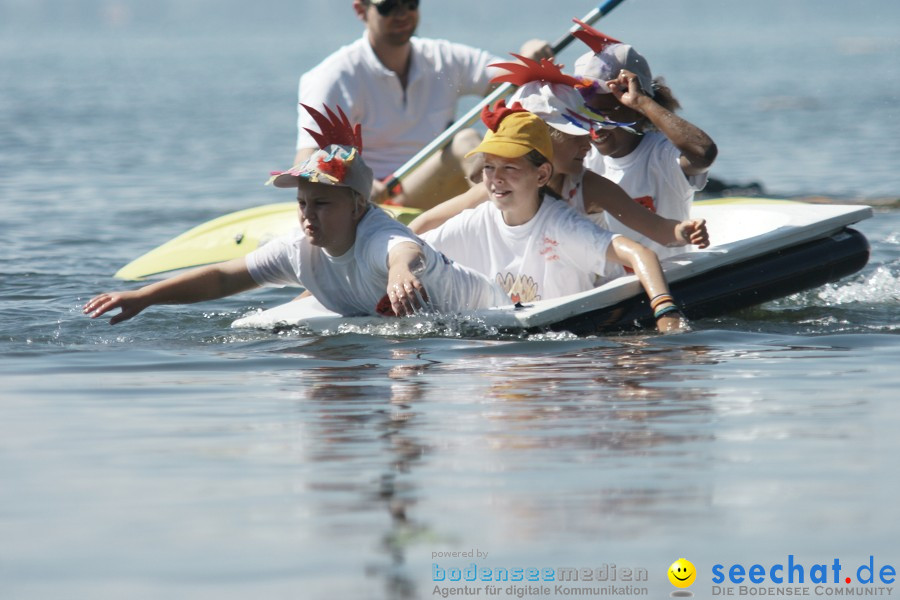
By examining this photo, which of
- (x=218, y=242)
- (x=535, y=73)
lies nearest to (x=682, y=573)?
(x=535, y=73)

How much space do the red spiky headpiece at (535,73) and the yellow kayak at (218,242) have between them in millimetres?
2159

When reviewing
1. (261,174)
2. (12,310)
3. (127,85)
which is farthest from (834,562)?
(127,85)

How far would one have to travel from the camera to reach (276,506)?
3.61 metres

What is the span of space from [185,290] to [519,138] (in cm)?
136

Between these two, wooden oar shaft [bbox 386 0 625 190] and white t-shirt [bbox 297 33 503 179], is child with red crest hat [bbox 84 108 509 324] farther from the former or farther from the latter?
white t-shirt [bbox 297 33 503 179]

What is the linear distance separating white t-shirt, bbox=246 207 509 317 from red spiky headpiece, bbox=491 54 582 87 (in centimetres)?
78

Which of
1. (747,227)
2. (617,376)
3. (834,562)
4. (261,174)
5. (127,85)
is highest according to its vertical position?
(127,85)

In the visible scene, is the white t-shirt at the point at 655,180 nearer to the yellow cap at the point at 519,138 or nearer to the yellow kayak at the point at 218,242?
the yellow cap at the point at 519,138

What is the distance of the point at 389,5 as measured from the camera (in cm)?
828

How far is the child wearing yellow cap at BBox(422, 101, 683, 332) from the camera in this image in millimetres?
5754

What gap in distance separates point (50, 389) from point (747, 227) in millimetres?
3352

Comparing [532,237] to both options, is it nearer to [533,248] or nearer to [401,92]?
[533,248]

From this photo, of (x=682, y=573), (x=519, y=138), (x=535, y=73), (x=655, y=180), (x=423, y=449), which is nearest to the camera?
(x=682, y=573)

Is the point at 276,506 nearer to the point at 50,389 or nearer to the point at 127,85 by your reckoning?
the point at 50,389
